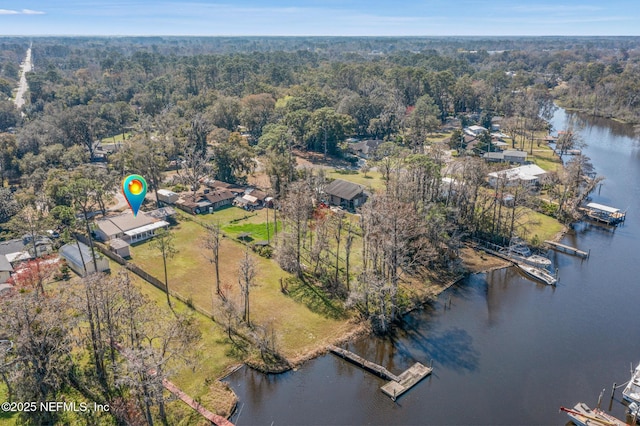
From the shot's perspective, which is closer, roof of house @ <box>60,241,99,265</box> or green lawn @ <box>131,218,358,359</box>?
green lawn @ <box>131,218,358,359</box>

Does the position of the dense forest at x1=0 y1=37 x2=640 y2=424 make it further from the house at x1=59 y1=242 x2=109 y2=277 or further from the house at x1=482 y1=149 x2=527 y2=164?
the house at x1=482 y1=149 x2=527 y2=164

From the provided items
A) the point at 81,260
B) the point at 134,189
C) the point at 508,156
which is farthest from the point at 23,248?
the point at 508,156

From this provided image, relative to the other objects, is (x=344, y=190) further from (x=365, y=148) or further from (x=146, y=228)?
(x=365, y=148)

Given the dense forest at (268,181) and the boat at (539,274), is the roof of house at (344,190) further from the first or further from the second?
the boat at (539,274)

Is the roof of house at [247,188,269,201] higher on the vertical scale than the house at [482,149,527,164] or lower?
lower

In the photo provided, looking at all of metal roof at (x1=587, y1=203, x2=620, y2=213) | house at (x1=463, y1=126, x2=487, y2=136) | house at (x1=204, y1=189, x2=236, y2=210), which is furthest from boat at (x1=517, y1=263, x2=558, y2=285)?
house at (x1=463, y1=126, x2=487, y2=136)

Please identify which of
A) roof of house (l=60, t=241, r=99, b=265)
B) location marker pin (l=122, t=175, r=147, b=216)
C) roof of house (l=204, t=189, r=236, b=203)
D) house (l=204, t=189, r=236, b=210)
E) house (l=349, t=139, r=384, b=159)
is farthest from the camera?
house (l=349, t=139, r=384, b=159)

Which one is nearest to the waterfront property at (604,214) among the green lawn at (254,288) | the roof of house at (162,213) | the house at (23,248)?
the green lawn at (254,288)
